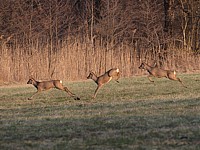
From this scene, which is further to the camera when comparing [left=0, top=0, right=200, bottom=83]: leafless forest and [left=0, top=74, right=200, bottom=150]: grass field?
[left=0, top=0, right=200, bottom=83]: leafless forest

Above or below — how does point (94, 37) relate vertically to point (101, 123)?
above

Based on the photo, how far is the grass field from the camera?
7.72 m

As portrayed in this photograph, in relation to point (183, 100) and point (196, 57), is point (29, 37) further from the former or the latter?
point (183, 100)

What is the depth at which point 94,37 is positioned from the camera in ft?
90.8

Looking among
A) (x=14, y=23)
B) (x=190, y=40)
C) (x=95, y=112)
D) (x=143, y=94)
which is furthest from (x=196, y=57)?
(x=95, y=112)

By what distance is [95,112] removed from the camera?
11.5 m

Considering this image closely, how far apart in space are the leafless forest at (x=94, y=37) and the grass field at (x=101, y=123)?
7.77 m

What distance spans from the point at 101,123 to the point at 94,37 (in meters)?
18.2

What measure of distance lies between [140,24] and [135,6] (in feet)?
5.49

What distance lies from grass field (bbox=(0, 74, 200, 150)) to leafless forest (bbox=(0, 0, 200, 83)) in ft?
25.5

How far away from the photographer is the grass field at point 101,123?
304 inches

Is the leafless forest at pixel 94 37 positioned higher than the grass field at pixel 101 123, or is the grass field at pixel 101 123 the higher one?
the leafless forest at pixel 94 37

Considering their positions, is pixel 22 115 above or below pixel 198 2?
below

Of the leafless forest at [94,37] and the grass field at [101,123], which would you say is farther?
the leafless forest at [94,37]
